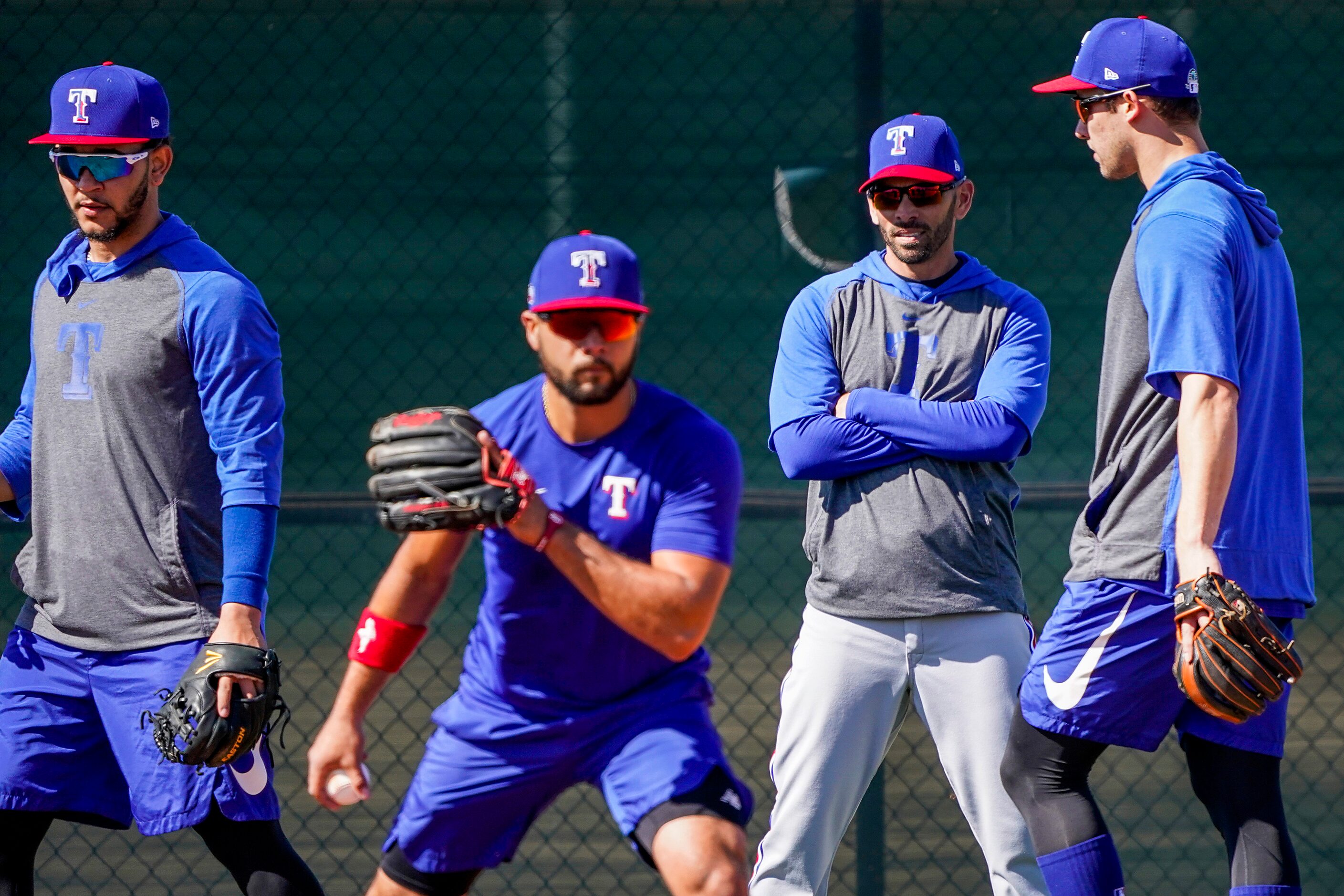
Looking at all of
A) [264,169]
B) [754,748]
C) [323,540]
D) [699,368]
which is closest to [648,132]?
[699,368]

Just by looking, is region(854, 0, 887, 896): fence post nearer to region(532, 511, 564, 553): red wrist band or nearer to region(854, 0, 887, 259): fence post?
region(854, 0, 887, 259): fence post

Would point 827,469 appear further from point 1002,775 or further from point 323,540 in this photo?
point 323,540

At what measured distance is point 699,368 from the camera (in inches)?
190

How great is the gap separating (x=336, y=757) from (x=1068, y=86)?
1940 millimetres

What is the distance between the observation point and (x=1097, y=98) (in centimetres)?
305

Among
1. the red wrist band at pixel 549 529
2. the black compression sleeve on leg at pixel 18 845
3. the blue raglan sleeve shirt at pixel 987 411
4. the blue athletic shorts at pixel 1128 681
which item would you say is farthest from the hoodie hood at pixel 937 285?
the black compression sleeve on leg at pixel 18 845

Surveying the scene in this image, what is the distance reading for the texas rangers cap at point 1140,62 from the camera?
2.97m

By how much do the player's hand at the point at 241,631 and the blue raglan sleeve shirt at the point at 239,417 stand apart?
2 cm

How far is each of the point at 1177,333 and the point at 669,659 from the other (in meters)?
1.08

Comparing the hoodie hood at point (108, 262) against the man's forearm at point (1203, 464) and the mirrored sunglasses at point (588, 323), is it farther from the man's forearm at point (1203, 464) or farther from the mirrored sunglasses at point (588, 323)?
the man's forearm at point (1203, 464)

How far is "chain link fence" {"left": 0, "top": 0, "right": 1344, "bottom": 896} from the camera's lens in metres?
4.61

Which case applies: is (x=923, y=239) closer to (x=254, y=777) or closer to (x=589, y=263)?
(x=589, y=263)

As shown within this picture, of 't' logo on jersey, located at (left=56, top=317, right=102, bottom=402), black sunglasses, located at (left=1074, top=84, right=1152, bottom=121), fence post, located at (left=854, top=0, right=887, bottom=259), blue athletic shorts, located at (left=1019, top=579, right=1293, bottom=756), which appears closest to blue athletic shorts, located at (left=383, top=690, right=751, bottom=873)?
blue athletic shorts, located at (left=1019, top=579, right=1293, bottom=756)

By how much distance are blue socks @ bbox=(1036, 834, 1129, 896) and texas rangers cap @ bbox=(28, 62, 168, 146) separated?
91.9 inches
